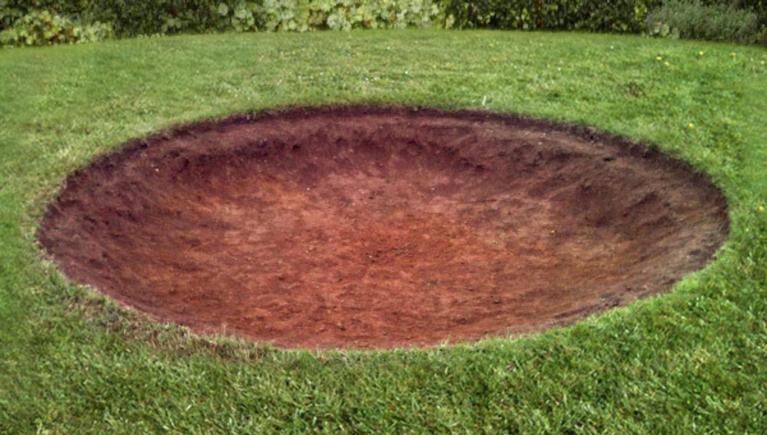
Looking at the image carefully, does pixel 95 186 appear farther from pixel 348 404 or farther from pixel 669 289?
pixel 669 289

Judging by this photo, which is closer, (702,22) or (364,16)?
(702,22)

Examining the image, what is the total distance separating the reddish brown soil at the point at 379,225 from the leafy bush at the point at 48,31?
11.9ft

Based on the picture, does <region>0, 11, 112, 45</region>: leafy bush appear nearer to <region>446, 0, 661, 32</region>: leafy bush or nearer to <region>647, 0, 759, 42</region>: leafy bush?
<region>446, 0, 661, 32</region>: leafy bush

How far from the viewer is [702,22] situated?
10125 millimetres

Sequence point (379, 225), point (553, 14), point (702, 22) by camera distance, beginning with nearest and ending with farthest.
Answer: point (379, 225) < point (702, 22) < point (553, 14)

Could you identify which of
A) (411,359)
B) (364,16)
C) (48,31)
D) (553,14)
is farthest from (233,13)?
(411,359)

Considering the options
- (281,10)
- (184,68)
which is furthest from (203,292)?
(281,10)

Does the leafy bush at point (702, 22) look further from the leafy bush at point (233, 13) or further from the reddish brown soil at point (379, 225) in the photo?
the reddish brown soil at point (379, 225)

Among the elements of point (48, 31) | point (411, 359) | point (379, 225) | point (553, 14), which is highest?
point (553, 14)

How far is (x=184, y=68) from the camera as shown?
9070 mm

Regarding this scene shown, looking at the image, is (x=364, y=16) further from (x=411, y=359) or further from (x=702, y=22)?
(x=411, y=359)

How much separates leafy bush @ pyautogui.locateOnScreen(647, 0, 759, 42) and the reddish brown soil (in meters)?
3.61

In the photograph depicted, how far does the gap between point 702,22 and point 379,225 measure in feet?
18.2

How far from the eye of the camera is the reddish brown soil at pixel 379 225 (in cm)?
508
